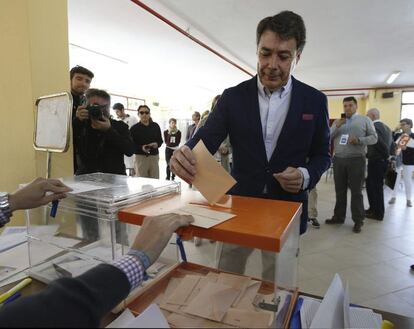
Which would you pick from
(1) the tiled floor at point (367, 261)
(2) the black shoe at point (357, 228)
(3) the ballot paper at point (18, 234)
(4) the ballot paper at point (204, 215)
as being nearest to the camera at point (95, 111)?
(3) the ballot paper at point (18, 234)

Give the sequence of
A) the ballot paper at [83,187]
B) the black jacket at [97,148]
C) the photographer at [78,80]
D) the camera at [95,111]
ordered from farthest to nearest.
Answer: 1. the photographer at [78,80]
2. the black jacket at [97,148]
3. the camera at [95,111]
4. the ballot paper at [83,187]

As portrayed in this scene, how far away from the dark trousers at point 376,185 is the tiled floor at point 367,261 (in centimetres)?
19

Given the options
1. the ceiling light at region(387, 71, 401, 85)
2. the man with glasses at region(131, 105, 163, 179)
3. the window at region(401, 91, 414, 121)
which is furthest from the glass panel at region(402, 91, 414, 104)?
the man with glasses at region(131, 105, 163, 179)

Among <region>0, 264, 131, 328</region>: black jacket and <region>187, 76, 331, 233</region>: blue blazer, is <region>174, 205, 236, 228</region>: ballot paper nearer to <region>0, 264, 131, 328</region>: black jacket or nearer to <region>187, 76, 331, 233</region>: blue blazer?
<region>0, 264, 131, 328</region>: black jacket

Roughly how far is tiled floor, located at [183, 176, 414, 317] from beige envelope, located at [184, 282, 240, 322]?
1730 millimetres

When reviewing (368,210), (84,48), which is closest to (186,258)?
(368,210)

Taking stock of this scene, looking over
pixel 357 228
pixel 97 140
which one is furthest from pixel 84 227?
pixel 357 228

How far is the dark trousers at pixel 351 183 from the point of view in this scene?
3.50 m

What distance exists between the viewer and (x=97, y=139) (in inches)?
75.3

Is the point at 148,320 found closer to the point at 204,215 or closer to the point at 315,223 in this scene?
the point at 204,215

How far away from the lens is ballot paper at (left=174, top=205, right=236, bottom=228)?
0.59 metres

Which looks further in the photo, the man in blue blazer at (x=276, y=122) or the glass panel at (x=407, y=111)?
the glass panel at (x=407, y=111)

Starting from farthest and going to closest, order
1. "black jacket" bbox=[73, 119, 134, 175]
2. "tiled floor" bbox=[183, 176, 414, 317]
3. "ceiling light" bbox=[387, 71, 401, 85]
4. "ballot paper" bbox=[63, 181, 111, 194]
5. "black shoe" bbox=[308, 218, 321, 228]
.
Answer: "ceiling light" bbox=[387, 71, 401, 85]
"black shoe" bbox=[308, 218, 321, 228]
"tiled floor" bbox=[183, 176, 414, 317]
"black jacket" bbox=[73, 119, 134, 175]
"ballot paper" bbox=[63, 181, 111, 194]

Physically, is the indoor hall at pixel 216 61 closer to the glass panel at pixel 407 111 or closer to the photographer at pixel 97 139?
the photographer at pixel 97 139
